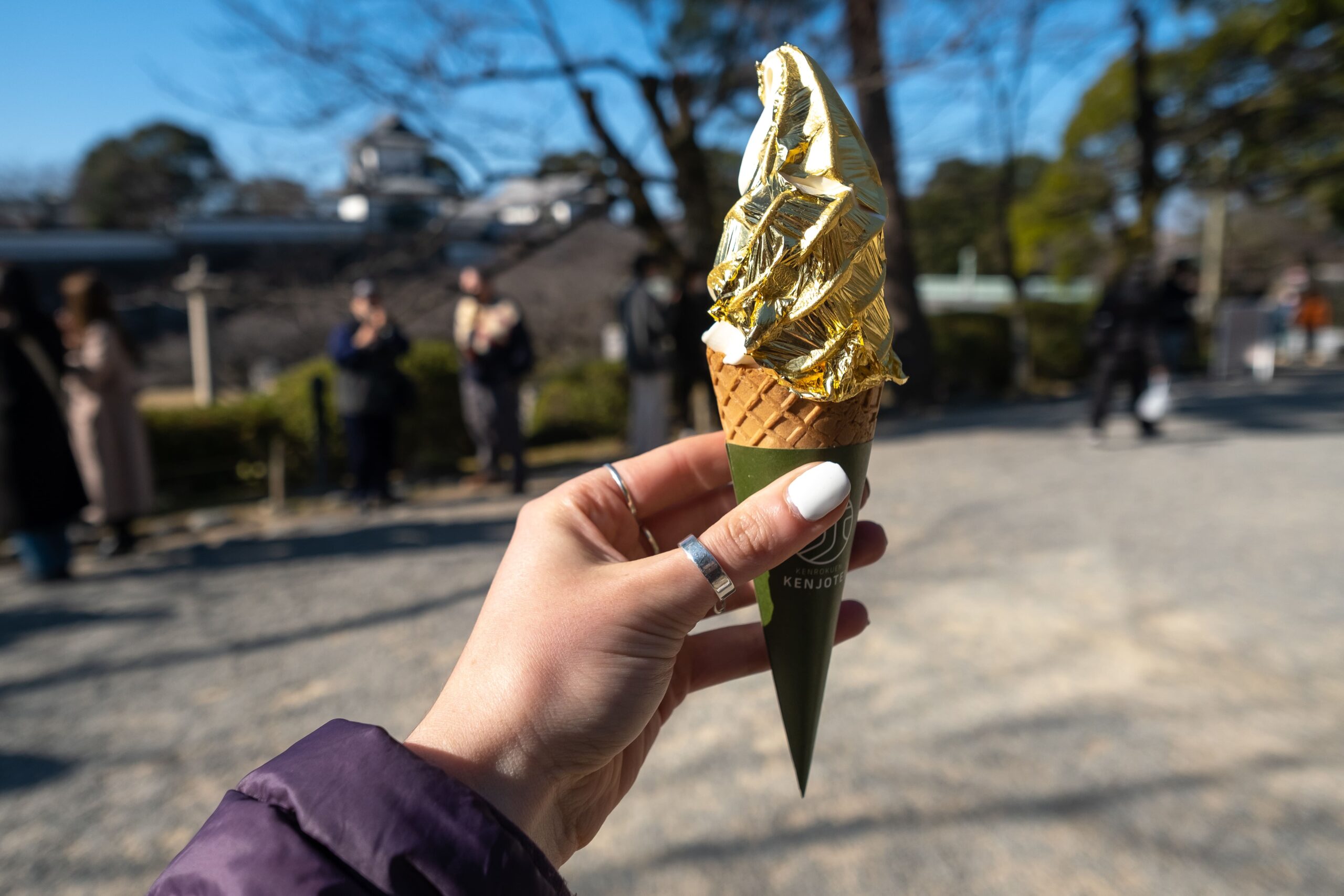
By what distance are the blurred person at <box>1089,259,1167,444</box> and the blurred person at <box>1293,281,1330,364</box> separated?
9972 mm

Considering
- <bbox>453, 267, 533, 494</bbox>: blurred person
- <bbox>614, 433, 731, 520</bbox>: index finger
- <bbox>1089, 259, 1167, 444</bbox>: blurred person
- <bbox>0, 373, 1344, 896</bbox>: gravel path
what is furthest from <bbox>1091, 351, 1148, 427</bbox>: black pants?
<bbox>614, 433, 731, 520</bbox>: index finger

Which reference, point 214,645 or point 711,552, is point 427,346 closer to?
point 214,645

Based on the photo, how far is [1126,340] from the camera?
26.4 ft

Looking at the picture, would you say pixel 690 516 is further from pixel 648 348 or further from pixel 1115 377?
pixel 1115 377

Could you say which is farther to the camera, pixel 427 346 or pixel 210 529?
pixel 427 346

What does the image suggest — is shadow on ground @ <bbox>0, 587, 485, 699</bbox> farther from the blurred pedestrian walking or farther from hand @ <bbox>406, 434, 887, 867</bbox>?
hand @ <bbox>406, 434, 887, 867</bbox>

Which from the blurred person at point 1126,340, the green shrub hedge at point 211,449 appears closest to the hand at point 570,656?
the green shrub hedge at point 211,449

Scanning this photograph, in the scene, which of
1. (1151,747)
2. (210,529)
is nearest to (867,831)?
(1151,747)

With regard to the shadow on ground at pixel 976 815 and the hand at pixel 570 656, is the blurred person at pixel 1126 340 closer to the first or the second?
the shadow on ground at pixel 976 815

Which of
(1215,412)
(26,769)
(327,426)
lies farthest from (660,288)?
(26,769)

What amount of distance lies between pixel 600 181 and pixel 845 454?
26.2 feet

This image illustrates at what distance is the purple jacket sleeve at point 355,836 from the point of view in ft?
3.15

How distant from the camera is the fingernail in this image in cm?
A: 129

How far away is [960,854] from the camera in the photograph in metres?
2.66
